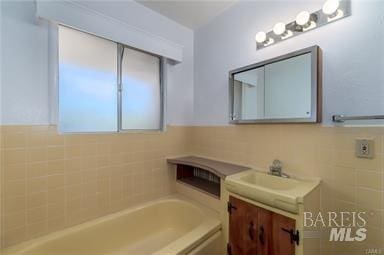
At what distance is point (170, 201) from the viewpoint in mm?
2047

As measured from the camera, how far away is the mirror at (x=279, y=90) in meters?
1.31

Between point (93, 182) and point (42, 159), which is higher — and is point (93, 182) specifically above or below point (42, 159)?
below

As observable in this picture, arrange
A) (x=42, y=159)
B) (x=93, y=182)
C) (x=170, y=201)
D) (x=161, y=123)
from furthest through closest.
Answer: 1. (x=161, y=123)
2. (x=170, y=201)
3. (x=93, y=182)
4. (x=42, y=159)

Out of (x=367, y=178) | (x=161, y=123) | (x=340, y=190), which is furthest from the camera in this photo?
(x=161, y=123)

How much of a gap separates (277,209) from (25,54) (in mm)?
1984

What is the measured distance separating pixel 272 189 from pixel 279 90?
2.65ft

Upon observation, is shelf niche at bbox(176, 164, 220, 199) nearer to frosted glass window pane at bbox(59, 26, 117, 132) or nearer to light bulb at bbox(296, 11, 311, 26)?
frosted glass window pane at bbox(59, 26, 117, 132)

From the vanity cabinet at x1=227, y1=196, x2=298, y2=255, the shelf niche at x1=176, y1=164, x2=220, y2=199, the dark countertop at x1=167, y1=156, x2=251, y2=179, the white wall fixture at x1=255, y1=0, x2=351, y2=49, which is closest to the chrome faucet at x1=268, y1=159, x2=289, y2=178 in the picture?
the dark countertop at x1=167, y1=156, x2=251, y2=179

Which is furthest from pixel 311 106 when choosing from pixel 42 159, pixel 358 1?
pixel 42 159

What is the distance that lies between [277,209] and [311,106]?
75 cm

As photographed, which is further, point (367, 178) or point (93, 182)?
point (93, 182)

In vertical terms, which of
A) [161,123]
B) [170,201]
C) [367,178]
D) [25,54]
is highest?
[25,54]

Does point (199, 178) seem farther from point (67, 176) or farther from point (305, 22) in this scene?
point (305, 22)

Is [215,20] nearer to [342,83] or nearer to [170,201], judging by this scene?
[342,83]
